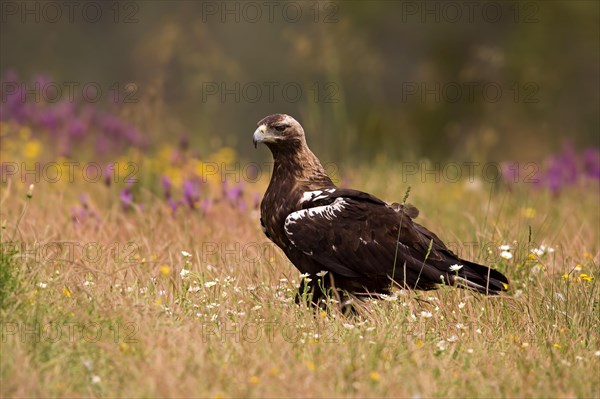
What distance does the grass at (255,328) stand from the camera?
4137 millimetres

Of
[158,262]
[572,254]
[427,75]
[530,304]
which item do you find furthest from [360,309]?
[427,75]

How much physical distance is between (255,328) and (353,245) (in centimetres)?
113

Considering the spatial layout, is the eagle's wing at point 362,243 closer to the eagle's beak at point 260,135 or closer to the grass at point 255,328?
the grass at point 255,328

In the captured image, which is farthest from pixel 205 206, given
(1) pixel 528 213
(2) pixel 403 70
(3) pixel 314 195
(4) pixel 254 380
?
(2) pixel 403 70

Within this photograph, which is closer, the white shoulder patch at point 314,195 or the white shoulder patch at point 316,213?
the white shoulder patch at point 316,213

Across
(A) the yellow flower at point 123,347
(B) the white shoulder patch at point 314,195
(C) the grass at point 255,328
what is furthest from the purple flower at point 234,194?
(A) the yellow flower at point 123,347

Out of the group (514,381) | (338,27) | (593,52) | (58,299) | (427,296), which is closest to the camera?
(514,381)

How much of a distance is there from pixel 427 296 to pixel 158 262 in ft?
5.33

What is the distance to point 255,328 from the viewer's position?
4.87 metres

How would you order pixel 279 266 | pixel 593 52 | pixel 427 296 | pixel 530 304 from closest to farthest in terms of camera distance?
pixel 530 304
pixel 427 296
pixel 279 266
pixel 593 52

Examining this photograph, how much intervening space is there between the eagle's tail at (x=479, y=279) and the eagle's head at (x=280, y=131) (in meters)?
1.25

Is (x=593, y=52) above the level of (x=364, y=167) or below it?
above

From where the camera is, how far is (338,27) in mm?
9336

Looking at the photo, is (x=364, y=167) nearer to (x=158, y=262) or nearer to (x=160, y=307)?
(x=158, y=262)
